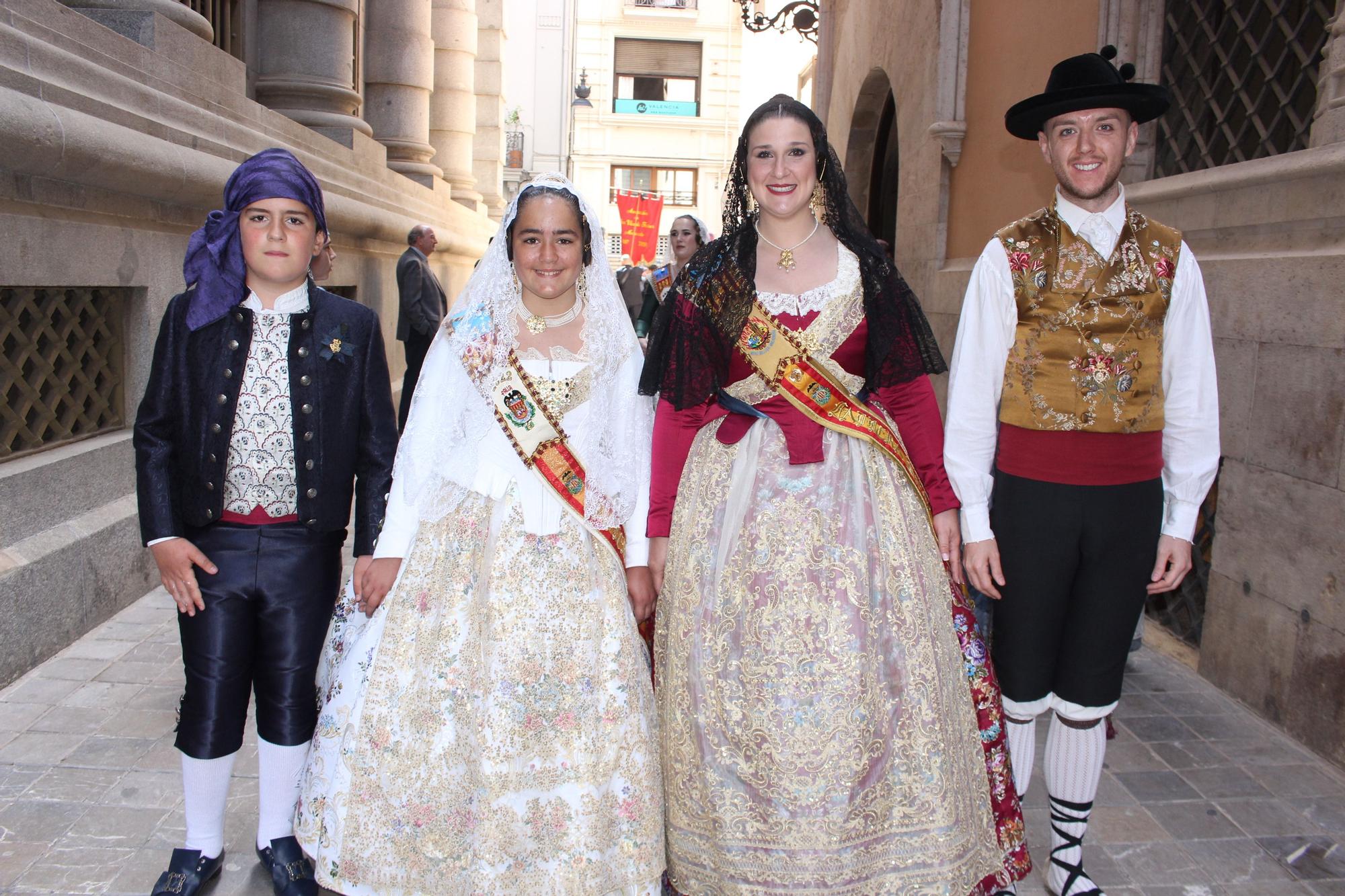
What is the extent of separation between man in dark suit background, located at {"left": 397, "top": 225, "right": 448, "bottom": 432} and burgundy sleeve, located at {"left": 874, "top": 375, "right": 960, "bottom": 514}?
6612 millimetres

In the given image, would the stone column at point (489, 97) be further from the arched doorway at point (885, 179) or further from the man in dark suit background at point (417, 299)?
the man in dark suit background at point (417, 299)

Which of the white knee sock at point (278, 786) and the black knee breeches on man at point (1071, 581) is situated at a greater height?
the black knee breeches on man at point (1071, 581)

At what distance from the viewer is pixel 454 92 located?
16.5m

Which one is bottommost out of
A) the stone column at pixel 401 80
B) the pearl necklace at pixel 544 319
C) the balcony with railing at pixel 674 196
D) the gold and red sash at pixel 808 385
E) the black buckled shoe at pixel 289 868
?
the black buckled shoe at pixel 289 868

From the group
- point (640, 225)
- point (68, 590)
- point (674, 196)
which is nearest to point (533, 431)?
point (68, 590)

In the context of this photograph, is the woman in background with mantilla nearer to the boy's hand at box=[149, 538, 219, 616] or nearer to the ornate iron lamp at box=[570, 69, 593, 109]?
the boy's hand at box=[149, 538, 219, 616]

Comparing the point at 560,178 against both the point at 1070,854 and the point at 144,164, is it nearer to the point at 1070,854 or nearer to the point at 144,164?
the point at 1070,854

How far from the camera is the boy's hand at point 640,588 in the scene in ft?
9.49

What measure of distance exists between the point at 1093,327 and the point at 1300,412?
6.29ft

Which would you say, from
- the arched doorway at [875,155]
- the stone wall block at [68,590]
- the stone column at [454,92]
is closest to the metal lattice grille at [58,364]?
the stone wall block at [68,590]

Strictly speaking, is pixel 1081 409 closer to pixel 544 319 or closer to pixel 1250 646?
pixel 544 319

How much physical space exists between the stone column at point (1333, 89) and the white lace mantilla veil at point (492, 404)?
2867mm

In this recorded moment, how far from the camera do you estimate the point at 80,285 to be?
15.9 feet

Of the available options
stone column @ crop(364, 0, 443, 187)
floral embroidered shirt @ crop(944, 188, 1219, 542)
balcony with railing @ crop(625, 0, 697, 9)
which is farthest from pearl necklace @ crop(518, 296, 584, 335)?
balcony with railing @ crop(625, 0, 697, 9)
